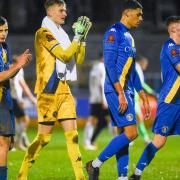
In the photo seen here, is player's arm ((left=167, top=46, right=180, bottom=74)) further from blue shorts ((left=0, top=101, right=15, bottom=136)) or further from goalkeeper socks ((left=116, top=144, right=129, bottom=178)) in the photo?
blue shorts ((left=0, top=101, right=15, bottom=136))

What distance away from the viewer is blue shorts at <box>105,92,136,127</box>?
1030 cm

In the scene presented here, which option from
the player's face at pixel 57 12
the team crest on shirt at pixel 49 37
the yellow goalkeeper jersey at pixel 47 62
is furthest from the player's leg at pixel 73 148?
the player's face at pixel 57 12

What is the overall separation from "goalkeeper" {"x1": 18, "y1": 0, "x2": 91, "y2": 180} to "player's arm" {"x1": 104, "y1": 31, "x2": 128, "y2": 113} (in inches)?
12.7

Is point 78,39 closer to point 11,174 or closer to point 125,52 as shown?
point 125,52

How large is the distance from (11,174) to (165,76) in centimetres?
311

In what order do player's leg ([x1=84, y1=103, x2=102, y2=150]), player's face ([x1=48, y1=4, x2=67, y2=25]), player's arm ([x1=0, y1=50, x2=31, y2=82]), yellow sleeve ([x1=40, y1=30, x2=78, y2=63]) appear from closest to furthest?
player's arm ([x1=0, y1=50, x2=31, y2=82]) → yellow sleeve ([x1=40, y1=30, x2=78, y2=63]) → player's face ([x1=48, y1=4, x2=67, y2=25]) → player's leg ([x1=84, y1=103, x2=102, y2=150])

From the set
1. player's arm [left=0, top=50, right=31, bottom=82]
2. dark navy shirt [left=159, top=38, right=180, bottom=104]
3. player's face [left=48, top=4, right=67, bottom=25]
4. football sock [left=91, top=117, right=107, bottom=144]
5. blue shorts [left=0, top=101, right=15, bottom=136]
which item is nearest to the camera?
player's arm [left=0, top=50, right=31, bottom=82]

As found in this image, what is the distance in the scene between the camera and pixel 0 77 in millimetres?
9484

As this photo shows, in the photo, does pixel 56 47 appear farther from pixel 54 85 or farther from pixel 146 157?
pixel 146 157

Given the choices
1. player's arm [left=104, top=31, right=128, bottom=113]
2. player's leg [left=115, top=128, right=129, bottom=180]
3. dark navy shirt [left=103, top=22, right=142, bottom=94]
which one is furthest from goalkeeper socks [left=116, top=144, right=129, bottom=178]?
dark navy shirt [left=103, top=22, right=142, bottom=94]

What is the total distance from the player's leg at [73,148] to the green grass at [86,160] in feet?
5.57

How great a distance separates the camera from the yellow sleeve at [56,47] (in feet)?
32.9

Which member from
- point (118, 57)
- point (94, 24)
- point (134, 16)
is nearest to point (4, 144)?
point (118, 57)

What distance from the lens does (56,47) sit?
10125mm
